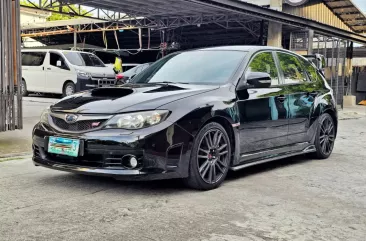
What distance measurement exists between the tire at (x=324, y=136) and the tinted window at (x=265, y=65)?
1.19m

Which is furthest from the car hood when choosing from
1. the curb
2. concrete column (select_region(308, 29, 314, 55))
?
concrete column (select_region(308, 29, 314, 55))

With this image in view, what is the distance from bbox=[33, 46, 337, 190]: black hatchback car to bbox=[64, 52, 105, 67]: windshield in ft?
34.3

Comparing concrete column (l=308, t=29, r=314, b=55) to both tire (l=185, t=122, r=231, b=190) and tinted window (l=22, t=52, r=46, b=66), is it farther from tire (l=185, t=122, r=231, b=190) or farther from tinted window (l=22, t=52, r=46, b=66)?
tire (l=185, t=122, r=231, b=190)

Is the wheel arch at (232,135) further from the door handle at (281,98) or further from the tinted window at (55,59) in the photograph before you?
the tinted window at (55,59)

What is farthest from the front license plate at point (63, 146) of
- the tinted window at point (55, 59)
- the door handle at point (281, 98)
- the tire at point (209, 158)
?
the tinted window at point (55, 59)

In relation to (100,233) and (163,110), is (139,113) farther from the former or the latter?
(100,233)

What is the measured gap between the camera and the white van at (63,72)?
1520 centimetres

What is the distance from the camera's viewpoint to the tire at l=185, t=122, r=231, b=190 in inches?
169

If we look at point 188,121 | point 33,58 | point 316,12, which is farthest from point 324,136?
point 316,12

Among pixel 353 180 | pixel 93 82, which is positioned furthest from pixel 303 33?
pixel 353 180

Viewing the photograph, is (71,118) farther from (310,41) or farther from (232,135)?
(310,41)

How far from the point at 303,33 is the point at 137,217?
49.5 feet

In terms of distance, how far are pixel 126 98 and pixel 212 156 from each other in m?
1.01

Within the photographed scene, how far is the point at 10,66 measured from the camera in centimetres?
688
